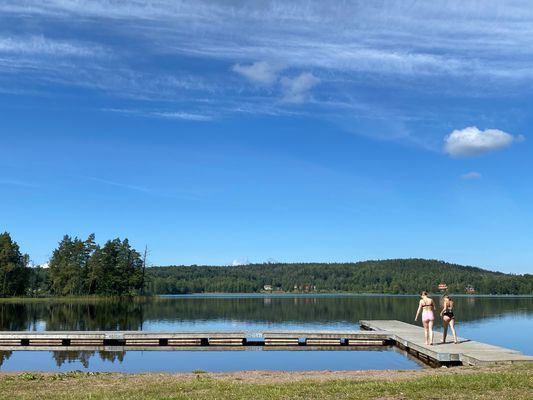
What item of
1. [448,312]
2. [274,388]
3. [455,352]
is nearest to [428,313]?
[448,312]

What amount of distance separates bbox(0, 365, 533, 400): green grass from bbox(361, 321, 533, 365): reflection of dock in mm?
3010

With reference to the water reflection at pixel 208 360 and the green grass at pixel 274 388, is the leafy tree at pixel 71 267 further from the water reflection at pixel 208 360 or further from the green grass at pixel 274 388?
the green grass at pixel 274 388

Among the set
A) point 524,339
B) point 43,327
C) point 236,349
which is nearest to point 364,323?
point 524,339

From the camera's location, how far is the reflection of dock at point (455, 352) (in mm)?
17828

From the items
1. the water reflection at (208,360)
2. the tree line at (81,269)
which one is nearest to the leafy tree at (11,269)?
the tree line at (81,269)

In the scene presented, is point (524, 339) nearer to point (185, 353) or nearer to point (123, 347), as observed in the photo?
point (185, 353)

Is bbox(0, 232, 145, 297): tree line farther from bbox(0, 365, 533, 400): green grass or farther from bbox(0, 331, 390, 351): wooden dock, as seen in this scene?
bbox(0, 365, 533, 400): green grass

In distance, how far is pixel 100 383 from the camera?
14125mm

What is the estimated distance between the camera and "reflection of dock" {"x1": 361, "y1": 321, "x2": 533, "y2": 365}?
17828mm

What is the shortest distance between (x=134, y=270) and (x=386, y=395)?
88.4 metres

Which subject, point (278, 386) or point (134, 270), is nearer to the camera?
point (278, 386)

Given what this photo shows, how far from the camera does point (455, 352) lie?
771 inches

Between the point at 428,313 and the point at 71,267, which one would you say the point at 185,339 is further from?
the point at 71,267

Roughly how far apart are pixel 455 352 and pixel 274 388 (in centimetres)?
965
